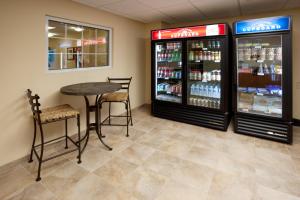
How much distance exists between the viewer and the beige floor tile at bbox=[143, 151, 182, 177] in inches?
90.7

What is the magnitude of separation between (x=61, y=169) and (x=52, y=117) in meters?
0.67

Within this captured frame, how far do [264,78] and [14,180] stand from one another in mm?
4087

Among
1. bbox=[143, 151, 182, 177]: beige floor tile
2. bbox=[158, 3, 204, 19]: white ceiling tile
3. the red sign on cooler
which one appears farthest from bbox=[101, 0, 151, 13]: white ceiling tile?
bbox=[143, 151, 182, 177]: beige floor tile

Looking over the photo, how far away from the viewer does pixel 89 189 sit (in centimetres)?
198

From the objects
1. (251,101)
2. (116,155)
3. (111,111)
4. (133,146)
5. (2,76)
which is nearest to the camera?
(2,76)

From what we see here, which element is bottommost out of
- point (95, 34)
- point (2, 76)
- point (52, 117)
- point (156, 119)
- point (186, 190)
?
point (186, 190)

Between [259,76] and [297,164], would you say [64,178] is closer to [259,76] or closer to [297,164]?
[297,164]

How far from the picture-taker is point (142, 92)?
5230mm

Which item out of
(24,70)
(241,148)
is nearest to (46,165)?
(24,70)

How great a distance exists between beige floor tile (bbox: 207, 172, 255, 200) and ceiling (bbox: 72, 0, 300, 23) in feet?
9.41

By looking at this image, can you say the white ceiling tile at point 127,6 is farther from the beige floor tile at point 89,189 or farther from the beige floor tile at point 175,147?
the beige floor tile at point 89,189

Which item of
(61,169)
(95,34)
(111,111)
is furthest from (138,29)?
(61,169)

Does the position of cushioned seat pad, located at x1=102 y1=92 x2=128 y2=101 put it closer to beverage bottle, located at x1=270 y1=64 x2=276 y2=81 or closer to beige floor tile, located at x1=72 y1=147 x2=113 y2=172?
beige floor tile, located at x1=72 y1=147 x2=113 y2=172

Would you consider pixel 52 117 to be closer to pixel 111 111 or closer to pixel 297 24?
pixel 111 111
